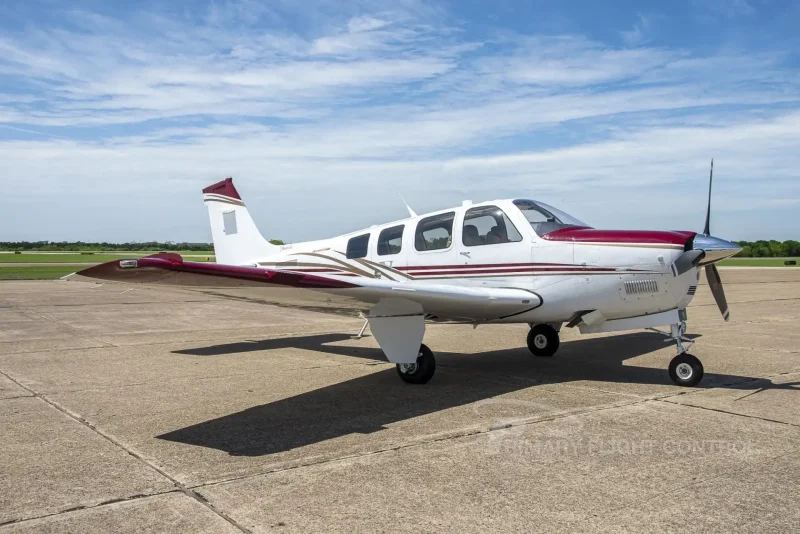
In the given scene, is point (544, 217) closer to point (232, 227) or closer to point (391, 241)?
point (391, 241)

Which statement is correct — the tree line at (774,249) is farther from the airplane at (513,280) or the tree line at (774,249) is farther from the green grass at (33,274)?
the airplane at (513,280)

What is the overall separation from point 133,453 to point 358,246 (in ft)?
17.2

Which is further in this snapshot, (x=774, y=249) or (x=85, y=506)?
(x=774, y=249)

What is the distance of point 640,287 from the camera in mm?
7113

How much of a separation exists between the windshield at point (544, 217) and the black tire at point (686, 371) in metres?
1.92

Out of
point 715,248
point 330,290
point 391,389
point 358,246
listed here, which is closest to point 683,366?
point 715,248

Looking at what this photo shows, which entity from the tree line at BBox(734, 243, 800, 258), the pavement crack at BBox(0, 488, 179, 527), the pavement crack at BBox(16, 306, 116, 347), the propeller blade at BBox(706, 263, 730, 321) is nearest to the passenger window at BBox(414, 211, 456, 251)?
the propeller blade at BBox(706, 263, 730, 321)

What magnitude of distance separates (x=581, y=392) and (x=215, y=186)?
24.8ft

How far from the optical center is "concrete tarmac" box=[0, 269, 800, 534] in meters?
3.63

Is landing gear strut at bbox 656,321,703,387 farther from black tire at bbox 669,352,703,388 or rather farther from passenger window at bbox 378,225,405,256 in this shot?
passenger window at bbox 378,225,405,256

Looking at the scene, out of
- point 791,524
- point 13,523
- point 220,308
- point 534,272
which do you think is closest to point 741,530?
point 791,524

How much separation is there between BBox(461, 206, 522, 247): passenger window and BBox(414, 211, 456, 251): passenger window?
236 millimetres

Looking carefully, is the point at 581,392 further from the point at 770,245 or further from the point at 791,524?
the point at 770,245

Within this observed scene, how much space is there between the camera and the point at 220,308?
1786 centimetres
